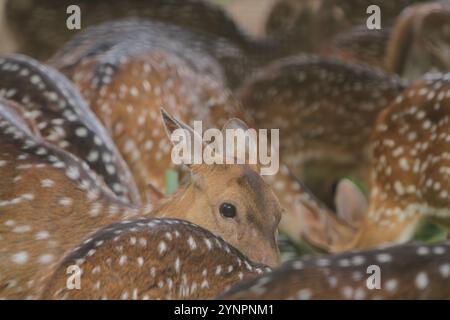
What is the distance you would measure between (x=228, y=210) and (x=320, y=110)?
104 centimetres

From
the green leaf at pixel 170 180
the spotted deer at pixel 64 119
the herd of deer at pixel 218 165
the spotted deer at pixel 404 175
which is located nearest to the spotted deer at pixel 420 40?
the herd of deer at pixel 218 165

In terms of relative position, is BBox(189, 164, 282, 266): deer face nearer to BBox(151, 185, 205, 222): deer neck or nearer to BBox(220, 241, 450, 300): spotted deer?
BBox(151, 185, 205, 222): deer neck

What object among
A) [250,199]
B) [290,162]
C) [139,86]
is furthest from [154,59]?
[250,199]

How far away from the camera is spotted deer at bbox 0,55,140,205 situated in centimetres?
277

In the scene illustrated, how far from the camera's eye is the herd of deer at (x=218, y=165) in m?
2.16

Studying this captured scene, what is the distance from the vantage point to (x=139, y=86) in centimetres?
309

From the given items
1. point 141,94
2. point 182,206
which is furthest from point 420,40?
point 182,206

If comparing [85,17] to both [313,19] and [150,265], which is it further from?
[150,265]

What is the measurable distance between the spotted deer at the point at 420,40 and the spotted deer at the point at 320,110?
2.4 inches

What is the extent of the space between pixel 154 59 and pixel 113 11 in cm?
49

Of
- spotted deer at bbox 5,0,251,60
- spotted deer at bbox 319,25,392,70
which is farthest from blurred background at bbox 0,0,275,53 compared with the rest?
spotted deer at bbox 319,25,392,70

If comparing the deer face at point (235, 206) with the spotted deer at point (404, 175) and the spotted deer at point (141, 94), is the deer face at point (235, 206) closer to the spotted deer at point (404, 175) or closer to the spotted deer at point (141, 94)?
the spotted deer at point (141, 94)
